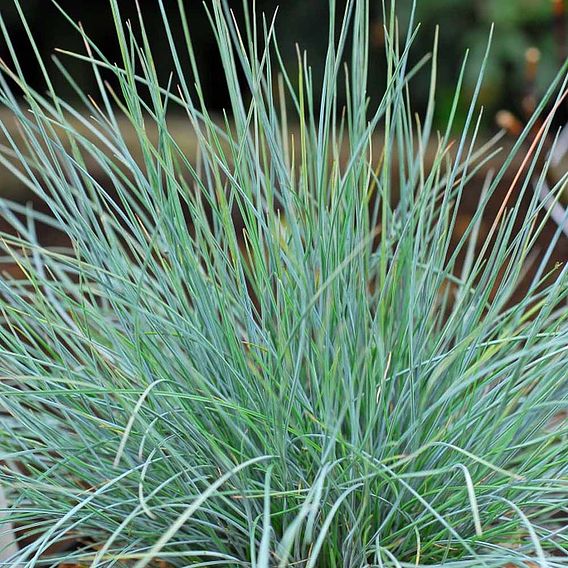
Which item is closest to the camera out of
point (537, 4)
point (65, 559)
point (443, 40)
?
point (65, 559)

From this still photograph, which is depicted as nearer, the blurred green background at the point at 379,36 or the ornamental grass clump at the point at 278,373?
the ornamental grass clump at the point at 278,373

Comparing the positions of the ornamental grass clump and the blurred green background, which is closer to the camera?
the ornamental grass clump

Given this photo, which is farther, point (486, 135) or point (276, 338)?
point (486, 135)

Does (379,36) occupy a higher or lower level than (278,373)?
lower

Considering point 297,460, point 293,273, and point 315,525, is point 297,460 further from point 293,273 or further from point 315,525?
point 293,273

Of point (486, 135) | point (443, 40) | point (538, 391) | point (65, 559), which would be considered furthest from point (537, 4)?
point (65, 559)

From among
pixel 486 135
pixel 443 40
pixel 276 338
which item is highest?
pixel 276 338

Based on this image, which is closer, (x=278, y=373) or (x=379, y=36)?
(x=278, y=373)

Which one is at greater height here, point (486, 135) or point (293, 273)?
point (293, 273)
